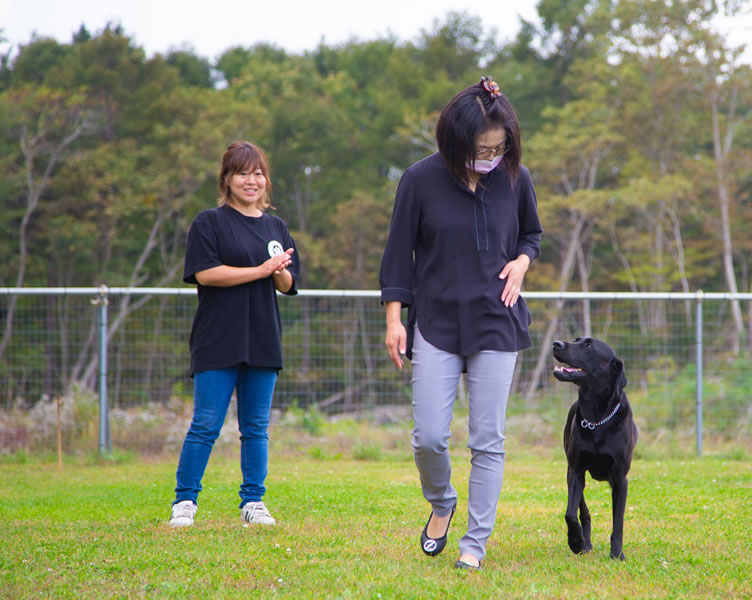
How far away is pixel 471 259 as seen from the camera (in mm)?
3311

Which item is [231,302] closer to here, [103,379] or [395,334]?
[395,334]

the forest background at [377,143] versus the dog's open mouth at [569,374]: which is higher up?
the forest background at [377,143]

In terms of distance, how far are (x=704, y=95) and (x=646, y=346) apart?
2194 cm

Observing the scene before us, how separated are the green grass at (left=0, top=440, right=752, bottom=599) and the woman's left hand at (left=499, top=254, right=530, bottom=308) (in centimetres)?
105

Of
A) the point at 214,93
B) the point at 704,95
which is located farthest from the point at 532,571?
the point at 704,95

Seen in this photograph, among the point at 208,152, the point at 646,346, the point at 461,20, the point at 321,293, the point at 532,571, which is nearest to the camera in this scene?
the point at 532,571

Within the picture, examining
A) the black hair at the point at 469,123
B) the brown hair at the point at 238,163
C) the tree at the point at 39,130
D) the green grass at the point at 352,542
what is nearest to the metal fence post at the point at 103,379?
the green grass at the point at 352,542

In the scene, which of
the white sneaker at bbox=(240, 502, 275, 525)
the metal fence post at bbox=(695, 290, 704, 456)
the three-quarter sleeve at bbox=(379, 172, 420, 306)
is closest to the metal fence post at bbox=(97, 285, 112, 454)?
the white sneaker at bbox=(240, 502, 275, 525)

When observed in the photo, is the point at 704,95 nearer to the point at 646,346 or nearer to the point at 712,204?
the point at 712,204

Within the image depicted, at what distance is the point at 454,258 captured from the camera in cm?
331

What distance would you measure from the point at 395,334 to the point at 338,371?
18.0 feet

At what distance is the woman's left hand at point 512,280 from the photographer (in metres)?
3.33

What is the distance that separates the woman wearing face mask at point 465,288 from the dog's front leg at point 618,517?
0.60 meters

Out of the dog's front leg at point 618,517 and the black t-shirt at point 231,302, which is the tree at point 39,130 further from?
the dog's front leg at point 618,517
